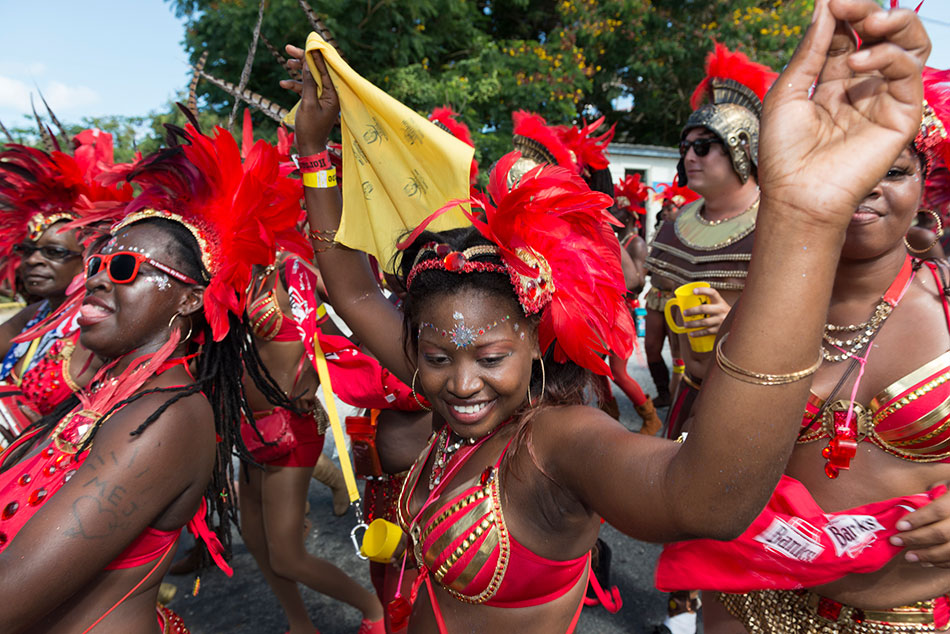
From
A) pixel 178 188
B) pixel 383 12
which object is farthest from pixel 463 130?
pixel 383 12

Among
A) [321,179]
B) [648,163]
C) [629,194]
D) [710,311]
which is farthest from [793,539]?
[648,163]

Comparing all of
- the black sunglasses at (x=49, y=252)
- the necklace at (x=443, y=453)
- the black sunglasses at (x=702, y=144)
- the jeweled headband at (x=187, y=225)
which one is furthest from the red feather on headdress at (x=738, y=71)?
the black sunglasses at (x=49, y=252)

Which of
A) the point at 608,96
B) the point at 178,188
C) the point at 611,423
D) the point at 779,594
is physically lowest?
the point at 608,96

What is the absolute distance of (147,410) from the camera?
1.73 m

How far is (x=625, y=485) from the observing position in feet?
3.40

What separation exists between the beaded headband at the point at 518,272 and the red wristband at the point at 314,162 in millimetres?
604

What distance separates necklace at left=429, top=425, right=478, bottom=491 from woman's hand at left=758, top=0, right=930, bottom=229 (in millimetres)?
1151

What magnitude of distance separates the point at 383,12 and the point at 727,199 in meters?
10.6

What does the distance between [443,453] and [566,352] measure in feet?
1.74

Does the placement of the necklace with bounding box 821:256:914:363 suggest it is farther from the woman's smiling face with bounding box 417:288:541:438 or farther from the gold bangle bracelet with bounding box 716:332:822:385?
the gold bangle bracelet with bounding box 716:332:822:385

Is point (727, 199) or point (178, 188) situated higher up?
point (178, 188)

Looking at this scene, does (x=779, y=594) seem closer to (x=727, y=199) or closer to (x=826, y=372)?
(x=826, y=372)

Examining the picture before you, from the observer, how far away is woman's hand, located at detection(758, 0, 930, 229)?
2.51ft

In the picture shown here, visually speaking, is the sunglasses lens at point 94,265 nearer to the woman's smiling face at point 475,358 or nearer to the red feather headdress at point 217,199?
the red feather headdress at point 217,199
